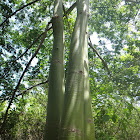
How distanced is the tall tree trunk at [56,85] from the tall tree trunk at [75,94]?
33 centimetres

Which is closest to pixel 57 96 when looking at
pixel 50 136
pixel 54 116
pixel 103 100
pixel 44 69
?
pixel 54 116

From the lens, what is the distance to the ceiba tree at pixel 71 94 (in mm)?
1330

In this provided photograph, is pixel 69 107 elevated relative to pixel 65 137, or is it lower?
elevated

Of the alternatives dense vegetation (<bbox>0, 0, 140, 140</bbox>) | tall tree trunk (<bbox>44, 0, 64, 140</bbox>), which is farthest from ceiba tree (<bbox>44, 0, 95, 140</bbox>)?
dense vegetation (<bbox>0, 0, 140, 140</bbox>)

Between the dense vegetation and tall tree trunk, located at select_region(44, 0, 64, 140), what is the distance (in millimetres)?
979

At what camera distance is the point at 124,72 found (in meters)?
5.37

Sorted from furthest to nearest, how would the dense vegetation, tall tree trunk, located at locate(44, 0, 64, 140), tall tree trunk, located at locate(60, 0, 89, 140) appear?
the dense vegetation → tall tree trunk, located at locate(44, 0, 64, 140) → tall tree trunk, located at locate(60, 0, 89, 140)

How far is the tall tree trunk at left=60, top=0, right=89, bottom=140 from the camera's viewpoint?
1.28 m

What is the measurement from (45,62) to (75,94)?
4.20 meters

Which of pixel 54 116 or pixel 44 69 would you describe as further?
pixel 44 69

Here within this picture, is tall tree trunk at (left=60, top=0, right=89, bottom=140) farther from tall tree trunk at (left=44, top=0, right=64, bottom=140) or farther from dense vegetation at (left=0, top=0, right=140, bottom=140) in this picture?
dense vegetation at (left=0, top=0, right=140, bottom=140)

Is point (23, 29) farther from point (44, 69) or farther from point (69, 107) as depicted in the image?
point (69, 107)

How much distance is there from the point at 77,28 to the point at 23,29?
528 centimetres

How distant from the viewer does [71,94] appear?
58.9 inches
